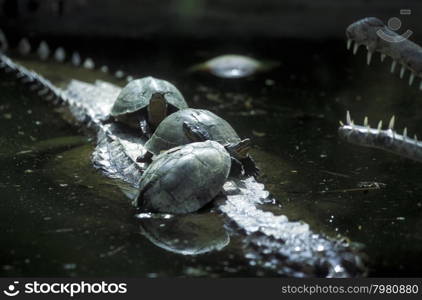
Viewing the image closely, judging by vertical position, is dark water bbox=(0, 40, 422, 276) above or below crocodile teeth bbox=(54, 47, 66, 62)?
above

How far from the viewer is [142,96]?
8484 millimetres

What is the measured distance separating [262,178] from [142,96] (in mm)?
2333

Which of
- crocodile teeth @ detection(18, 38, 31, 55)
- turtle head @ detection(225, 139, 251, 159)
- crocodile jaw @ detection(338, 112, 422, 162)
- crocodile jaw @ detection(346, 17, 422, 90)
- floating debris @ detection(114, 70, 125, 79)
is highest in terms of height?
crocodile jaw @ detection(346, 17, 422, 90)

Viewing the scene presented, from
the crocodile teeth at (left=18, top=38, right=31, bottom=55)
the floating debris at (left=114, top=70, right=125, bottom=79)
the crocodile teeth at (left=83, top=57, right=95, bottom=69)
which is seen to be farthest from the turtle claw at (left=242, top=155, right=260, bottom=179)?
the crocodile teeth at (left=18, top=38, right=31, bottom=55)

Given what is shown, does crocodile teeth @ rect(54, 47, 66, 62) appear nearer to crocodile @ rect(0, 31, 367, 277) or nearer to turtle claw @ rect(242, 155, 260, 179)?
crocodile @ rect(0, 31, 367, 277)

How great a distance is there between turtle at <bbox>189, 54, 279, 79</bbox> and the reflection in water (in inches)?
263

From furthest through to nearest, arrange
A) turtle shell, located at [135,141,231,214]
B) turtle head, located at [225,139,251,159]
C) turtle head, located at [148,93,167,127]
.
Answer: turtle head, located at [148,93,167,127] < turtle head, located at [225,139,251,159] < turtle shell, located at [135,141,231,214]

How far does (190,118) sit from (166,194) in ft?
4.53

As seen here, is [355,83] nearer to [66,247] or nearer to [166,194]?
[166,194]

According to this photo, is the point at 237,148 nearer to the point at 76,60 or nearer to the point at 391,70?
the point at 391,70

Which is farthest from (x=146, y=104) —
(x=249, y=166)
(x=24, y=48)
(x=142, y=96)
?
(x=24, y=48)

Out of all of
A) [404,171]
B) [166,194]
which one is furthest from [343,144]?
[166,194]

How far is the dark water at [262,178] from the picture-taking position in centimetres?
525

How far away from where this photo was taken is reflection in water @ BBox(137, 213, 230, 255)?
17.8 ft
